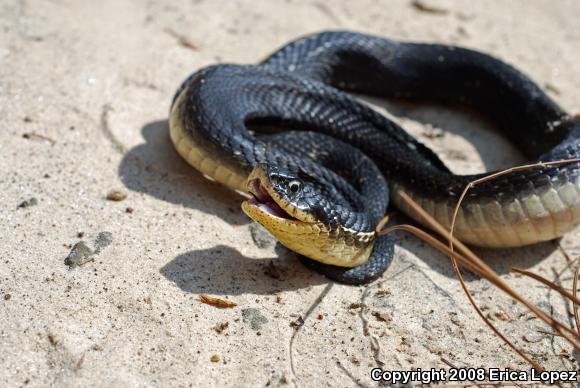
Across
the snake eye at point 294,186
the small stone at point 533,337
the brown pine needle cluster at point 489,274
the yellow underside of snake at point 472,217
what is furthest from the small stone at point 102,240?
the small stone at point 533,337

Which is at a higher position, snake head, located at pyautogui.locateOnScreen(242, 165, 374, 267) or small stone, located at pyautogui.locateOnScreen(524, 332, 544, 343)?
snake head, located at pyautogui.locateOnScreen(242, 165, 374, 267)

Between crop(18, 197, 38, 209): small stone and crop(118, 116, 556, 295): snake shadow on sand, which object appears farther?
crop(18, 197, 38, 209): small stone

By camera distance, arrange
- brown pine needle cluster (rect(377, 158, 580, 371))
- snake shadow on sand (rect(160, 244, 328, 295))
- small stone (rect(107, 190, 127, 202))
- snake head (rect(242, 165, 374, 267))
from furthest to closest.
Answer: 1. small stone (rect(107, 190, 127, 202))
2. snake shadow on sand (rect(160, 244, 328, 295))
3. snake head (rect(242, 165, 374, 267))
4. brown pine needle cluster (rect(377, 158, 580, 371))

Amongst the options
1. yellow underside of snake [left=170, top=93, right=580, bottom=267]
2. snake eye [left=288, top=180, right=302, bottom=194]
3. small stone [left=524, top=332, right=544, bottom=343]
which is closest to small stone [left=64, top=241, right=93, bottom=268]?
yellow underside of snake [left=170, top=93, right=580, bottom=267]

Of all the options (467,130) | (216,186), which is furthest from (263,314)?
(467,130)

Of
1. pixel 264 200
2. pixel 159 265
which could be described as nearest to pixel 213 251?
pixel 159 265

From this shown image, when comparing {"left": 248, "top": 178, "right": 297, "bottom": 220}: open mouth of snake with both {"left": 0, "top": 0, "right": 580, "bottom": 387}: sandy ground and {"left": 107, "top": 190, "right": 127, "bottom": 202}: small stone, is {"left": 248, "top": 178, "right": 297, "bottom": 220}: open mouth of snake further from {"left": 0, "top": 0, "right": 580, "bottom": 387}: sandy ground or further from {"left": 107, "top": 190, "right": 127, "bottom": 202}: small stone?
{"left": 107, "top": 190, "right": 127, "bottom": 202}: small stone

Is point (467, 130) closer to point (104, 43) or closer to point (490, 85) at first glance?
point (490, 85)
